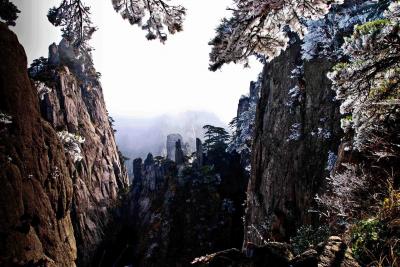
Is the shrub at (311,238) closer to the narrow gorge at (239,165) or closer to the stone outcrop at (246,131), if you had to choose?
the narrow gorge at (239,165)

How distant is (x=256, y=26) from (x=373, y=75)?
10.3ft

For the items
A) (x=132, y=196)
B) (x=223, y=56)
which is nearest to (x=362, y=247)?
(x=223, y=56)

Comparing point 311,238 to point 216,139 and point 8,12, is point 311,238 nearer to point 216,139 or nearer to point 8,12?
point 8,12

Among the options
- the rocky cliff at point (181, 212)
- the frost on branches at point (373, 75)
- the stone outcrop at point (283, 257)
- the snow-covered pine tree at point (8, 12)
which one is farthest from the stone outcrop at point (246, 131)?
the stone outcrop at point (283, 257)

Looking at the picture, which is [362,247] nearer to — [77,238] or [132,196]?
[77,238]

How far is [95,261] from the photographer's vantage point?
3325 centimetres

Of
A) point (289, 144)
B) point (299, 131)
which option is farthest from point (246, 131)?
point (299, 131)

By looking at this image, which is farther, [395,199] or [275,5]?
[395,199]

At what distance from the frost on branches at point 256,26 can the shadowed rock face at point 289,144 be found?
12601 mm

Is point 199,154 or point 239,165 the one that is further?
point 199,154

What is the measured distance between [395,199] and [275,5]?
428 cm

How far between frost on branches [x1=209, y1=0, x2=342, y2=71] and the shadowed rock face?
12601 mm

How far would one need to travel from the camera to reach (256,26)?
16.8 ft

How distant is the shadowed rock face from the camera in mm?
18828
